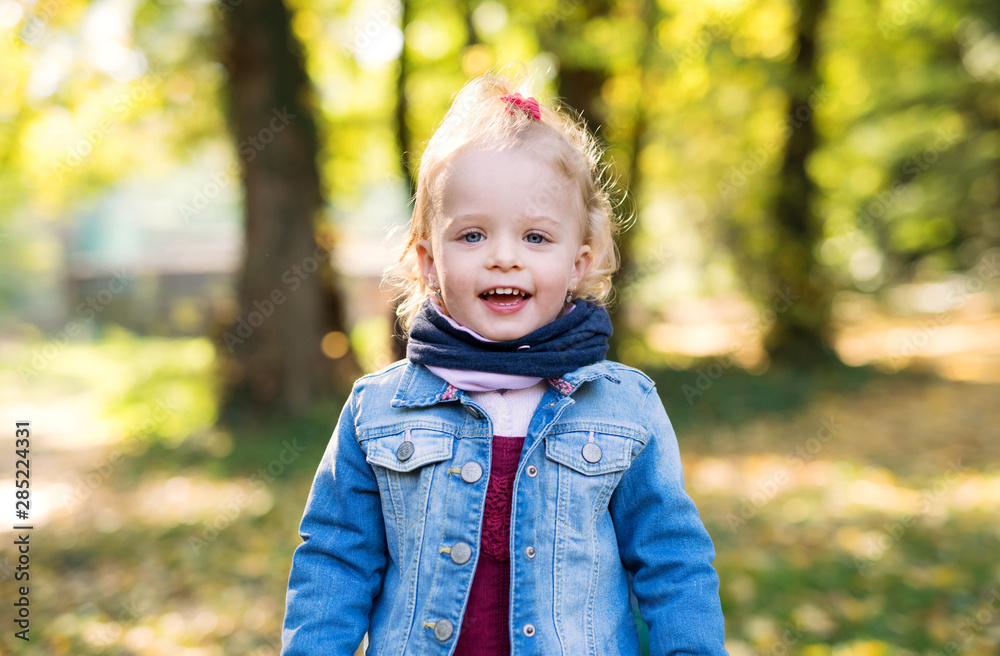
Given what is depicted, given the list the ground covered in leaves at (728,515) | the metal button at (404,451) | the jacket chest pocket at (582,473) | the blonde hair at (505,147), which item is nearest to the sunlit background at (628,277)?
the ground covered in leaves at (728,515)

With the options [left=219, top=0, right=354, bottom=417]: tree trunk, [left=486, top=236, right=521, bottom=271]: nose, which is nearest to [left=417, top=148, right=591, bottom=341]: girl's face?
Answer: [left=486, top=236, right=521, bottom=271]: nose

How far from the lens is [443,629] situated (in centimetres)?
153

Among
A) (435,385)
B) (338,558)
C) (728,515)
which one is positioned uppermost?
(435,385)

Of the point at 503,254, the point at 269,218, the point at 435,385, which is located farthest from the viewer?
the point at 269,218

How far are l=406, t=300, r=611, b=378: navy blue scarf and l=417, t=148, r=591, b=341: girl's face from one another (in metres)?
0.03

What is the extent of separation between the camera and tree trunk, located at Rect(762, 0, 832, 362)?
1137 cm

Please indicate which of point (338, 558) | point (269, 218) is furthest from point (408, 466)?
point (269, 218)

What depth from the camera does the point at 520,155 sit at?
1.56 m

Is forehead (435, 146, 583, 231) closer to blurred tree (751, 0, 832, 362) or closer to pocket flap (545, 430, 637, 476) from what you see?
pocket flap (545, 430, 637, 476)

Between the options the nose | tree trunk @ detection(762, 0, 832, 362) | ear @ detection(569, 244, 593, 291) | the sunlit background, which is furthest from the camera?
tree trunk @ detection(762, 0, 832, 362)

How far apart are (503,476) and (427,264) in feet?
1.78

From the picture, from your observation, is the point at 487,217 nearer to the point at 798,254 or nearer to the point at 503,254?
the point at 503,254

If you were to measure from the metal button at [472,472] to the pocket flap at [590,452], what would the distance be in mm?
155

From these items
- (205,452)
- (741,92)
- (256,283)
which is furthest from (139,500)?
(741,92)
